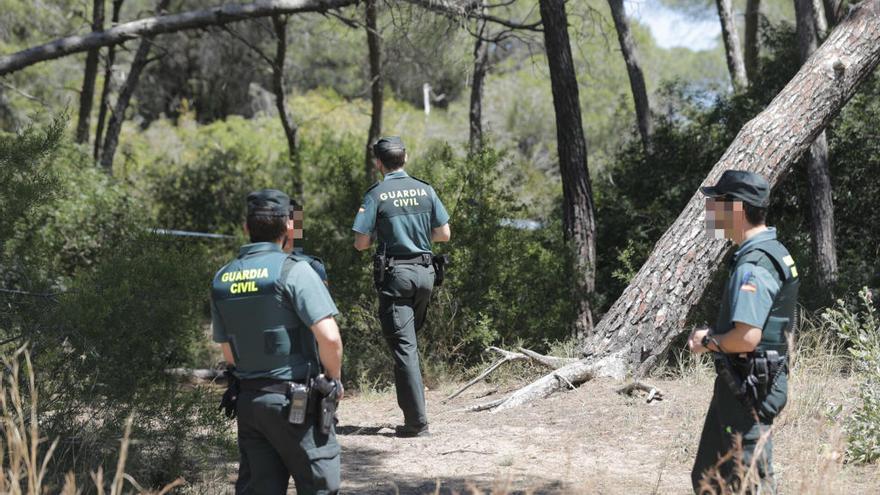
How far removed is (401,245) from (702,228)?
2621 mm

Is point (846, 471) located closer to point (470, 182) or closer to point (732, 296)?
point (732, 296)

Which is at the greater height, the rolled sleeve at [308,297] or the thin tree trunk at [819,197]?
the thin tree trunk at [819,197]

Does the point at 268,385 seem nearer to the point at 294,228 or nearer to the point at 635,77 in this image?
the point at 294,228

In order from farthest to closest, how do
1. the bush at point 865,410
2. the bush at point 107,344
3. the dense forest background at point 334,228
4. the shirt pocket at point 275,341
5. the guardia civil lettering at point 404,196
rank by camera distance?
the guardia civil lettering at point 404,196 < the dense forest background at point 334,228 < the bush at point 107,344 < the bush at point 865,410 < the shirt pocket at point 275,341

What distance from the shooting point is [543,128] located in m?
27.7

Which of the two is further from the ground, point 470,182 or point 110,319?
point 470,182

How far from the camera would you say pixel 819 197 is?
9773mm

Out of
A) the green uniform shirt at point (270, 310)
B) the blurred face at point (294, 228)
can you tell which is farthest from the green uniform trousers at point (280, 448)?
the blurred face at point (294, 228)

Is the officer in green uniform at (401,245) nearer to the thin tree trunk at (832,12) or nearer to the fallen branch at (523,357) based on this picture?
the fallen branch at (523,357)

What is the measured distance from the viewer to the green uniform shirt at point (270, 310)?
3.57 m

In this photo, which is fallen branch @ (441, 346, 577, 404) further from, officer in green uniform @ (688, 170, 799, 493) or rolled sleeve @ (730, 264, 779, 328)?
rolled sleeve @ (730, 264, 779, 328)

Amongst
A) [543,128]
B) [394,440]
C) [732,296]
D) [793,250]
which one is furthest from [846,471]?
[543,128]

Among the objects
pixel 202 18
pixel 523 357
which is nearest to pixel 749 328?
pixel 523 357

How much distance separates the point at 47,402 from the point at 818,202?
7.81 m
